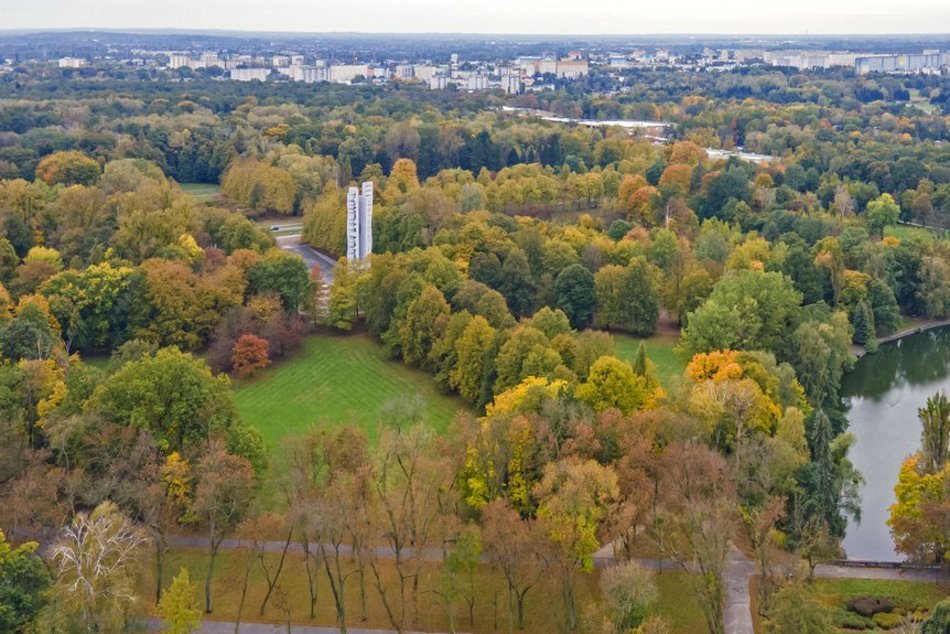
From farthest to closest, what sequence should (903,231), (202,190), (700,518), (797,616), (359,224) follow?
1. (202,190)
2. (903,231)
3. (359,224)
4. (700,518)
5. (797,616)

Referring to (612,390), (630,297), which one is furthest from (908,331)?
(612,390)

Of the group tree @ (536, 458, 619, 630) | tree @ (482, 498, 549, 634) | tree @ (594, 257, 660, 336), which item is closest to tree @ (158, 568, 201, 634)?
tree @ (482, 498, 549, 634)

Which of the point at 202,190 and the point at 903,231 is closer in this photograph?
the point at 903,231

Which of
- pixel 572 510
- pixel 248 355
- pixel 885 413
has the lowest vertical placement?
pixel 885 413

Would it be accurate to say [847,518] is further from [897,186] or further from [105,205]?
[897,186]

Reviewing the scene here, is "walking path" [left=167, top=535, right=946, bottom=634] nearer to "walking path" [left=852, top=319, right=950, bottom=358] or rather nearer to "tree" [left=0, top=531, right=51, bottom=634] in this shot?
"tree" [left=0, top=531, right=51, bottom=634]

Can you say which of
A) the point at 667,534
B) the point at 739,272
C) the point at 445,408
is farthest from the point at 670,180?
the point at 667,534

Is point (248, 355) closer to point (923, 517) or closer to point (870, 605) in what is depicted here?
point (870, 605)

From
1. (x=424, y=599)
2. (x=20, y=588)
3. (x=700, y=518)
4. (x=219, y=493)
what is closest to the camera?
(x=20, y=588)
